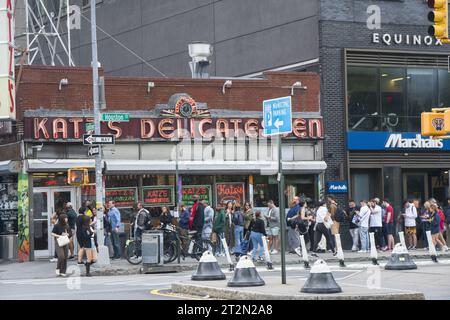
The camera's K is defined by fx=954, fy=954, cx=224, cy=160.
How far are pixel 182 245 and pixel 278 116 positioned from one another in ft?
40.9

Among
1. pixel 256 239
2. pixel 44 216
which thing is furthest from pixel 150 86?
pixel 256 239

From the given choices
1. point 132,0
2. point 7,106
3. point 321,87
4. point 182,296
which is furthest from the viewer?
point 132,0

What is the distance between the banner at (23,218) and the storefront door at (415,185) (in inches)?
587

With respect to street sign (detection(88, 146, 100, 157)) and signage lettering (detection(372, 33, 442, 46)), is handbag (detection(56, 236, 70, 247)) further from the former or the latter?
signage lettering (detection(372, 33, 442, 46))

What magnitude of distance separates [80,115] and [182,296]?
15.6 metres

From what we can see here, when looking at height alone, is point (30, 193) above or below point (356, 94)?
below

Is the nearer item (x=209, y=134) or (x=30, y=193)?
(x=30, y=193)

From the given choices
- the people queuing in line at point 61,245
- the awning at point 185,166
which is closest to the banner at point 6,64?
the awning at point 185,166

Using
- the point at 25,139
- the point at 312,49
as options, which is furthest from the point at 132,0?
the point at 25,139

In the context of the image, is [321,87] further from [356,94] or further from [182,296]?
[182,296]

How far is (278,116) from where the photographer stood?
60.5ft

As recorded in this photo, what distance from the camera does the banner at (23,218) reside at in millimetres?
32441
